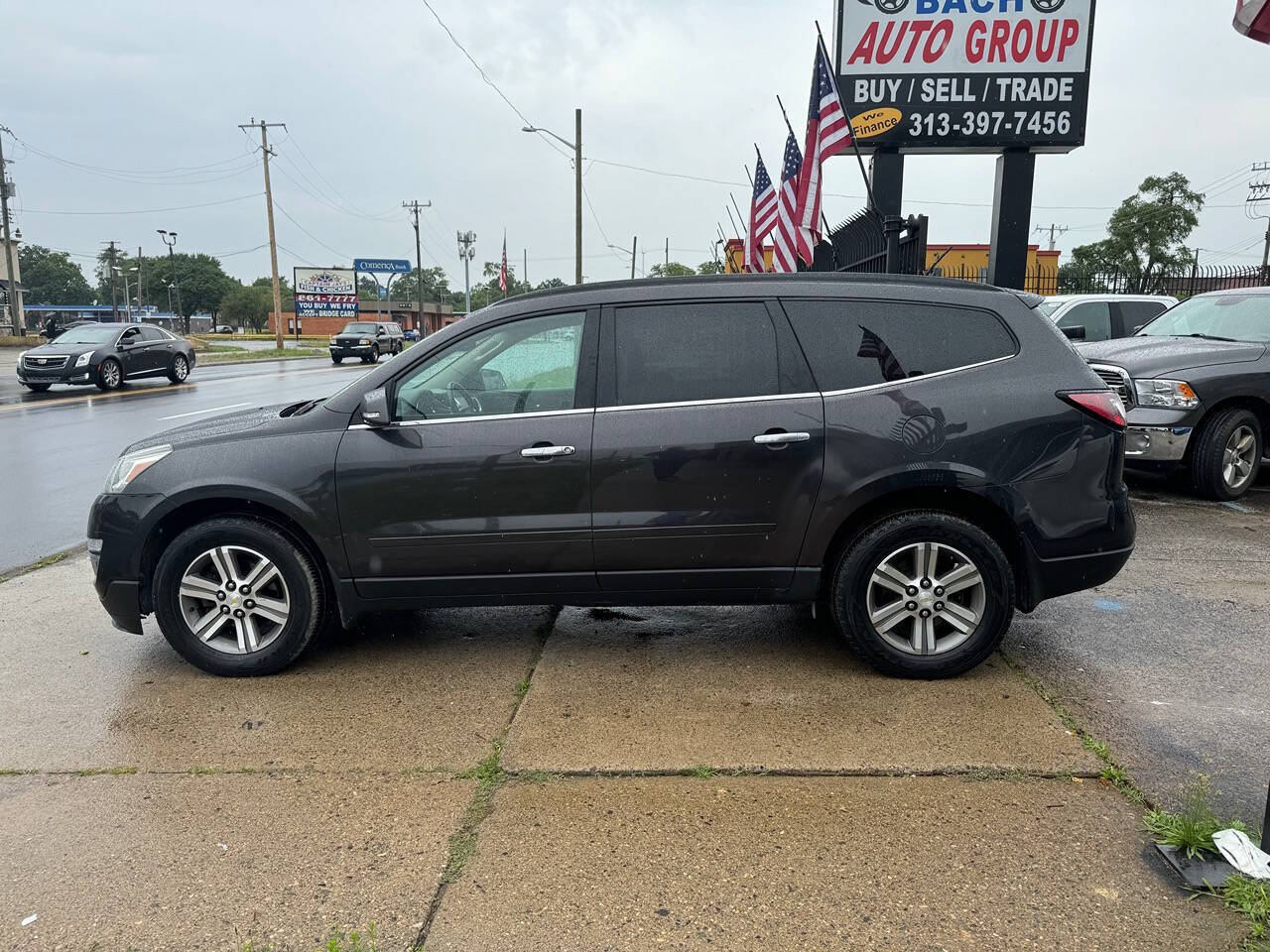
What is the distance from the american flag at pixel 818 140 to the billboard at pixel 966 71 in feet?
7.30

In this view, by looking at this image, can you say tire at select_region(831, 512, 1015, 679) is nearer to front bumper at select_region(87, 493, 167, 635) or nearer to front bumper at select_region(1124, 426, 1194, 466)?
front bumper at select_region(87, 493, 167, 635)

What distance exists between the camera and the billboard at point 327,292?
253ft

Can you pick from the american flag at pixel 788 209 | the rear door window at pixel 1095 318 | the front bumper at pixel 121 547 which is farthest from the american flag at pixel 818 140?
the front bumper at pixel 121 547

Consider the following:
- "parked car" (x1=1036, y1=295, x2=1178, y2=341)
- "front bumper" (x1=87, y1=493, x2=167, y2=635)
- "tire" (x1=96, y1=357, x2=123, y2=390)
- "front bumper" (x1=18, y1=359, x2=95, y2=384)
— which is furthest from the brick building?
"front bumper" (x1=87, y1=493, x2=167, y2=635)

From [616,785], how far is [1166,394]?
6.30 m

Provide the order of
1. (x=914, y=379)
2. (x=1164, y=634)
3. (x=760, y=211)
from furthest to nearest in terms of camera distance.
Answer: (x=760, y=211) < (x=1164, y=634) < (x=914, y=379)

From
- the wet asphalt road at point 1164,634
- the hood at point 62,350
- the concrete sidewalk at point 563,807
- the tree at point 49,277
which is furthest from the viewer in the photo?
the tree at point 49,277

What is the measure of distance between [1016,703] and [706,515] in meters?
1.53

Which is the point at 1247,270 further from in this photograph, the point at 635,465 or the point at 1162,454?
the point at 635,465

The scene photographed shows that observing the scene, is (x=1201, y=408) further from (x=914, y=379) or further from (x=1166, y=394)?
(x=914, y=379)

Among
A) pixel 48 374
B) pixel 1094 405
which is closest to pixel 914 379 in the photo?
pixel 1094 405

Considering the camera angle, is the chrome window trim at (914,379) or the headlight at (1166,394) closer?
the chrome window trim at (914,379)

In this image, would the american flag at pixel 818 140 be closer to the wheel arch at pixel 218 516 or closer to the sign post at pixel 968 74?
the sign post at pixel 968 74

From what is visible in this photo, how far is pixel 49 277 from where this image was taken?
129 meters
